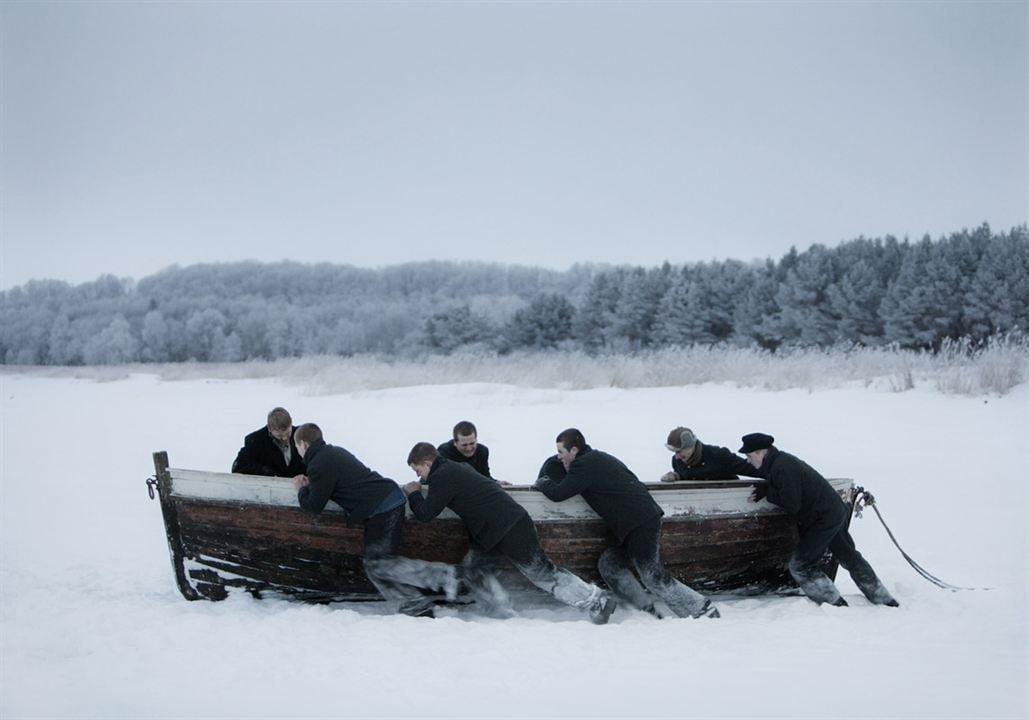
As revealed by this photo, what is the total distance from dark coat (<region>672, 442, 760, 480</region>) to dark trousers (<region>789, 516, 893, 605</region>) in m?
0.89

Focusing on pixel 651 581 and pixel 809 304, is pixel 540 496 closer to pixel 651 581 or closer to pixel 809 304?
pixel 651 581

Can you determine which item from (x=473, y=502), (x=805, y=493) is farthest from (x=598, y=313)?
(x=473, y=502)

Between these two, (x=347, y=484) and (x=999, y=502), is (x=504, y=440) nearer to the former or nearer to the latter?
(x=999, y=502)

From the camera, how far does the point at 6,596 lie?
7.25m

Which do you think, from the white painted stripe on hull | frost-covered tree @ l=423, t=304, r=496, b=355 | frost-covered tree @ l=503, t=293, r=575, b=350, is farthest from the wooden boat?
frost-covered tree @ l=423, t=304, r=496, b=355

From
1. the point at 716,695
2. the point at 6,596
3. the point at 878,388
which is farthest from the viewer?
the point at 878,388

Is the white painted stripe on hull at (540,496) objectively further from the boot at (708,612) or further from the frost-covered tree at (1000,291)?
the frost-covered tree at (1000,291)

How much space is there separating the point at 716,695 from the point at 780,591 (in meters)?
2.93

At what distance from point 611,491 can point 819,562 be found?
2025mm

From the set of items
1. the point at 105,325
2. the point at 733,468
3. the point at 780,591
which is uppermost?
the point at 105,325

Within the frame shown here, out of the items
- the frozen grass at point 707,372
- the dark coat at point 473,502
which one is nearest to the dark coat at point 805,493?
the dark coat at point 473,502

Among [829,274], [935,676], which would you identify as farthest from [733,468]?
[829,274]

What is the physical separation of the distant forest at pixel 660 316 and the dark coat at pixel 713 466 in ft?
48.6

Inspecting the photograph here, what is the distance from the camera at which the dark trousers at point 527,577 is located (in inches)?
251
